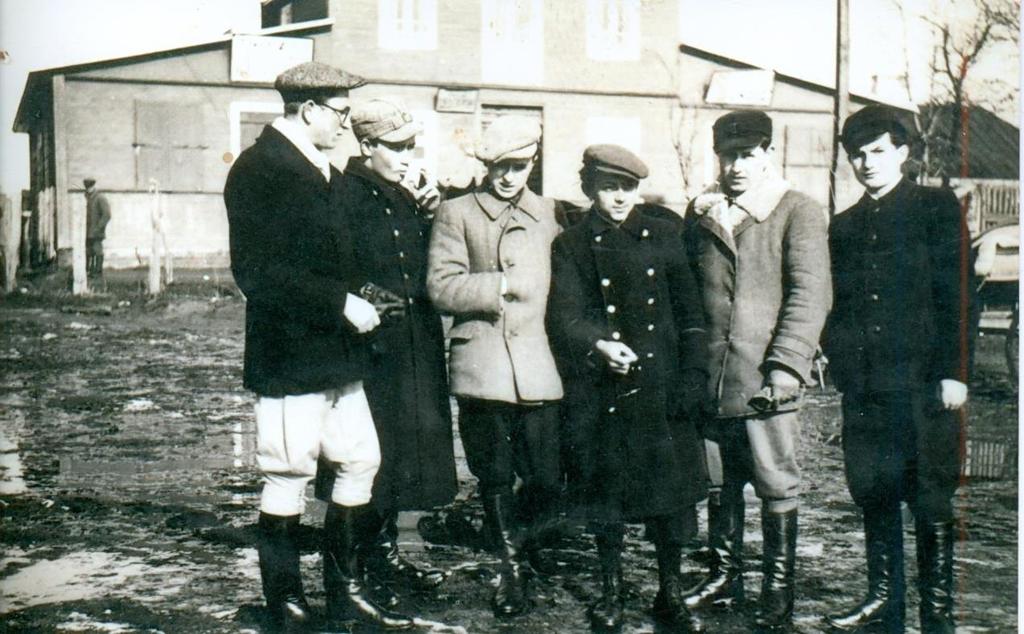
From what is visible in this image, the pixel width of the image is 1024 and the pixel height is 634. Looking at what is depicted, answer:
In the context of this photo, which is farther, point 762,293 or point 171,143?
point 171,143

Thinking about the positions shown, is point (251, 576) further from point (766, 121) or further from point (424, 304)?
point (766, 121)

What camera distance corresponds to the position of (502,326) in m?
3.73

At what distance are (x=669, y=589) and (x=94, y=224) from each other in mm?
10161

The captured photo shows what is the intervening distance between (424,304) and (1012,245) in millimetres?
7152

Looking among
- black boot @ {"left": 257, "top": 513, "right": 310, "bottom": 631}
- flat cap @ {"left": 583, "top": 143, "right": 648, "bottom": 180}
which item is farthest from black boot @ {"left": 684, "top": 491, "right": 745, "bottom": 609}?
black boot @ {"left": 257, "top": 513, "right": 310, "bottom": 631}

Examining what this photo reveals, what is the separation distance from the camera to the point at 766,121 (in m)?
3.56

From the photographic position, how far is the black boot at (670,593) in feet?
11.5

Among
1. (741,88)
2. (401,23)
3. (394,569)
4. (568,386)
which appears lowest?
(394,569)

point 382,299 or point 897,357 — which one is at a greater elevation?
point 382,299


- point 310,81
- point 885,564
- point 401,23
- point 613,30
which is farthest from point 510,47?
point 885,564

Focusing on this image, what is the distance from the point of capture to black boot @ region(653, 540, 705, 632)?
3.50 metres

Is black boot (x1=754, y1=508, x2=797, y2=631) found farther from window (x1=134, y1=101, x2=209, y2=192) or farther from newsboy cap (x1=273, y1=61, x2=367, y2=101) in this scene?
window (x1=134, y1=101, x2=209, y2=192)

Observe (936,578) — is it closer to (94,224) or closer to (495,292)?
(495,292)

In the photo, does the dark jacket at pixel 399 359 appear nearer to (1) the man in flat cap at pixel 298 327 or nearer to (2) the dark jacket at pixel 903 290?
(1) the man in flat cap at pixel 298 327
